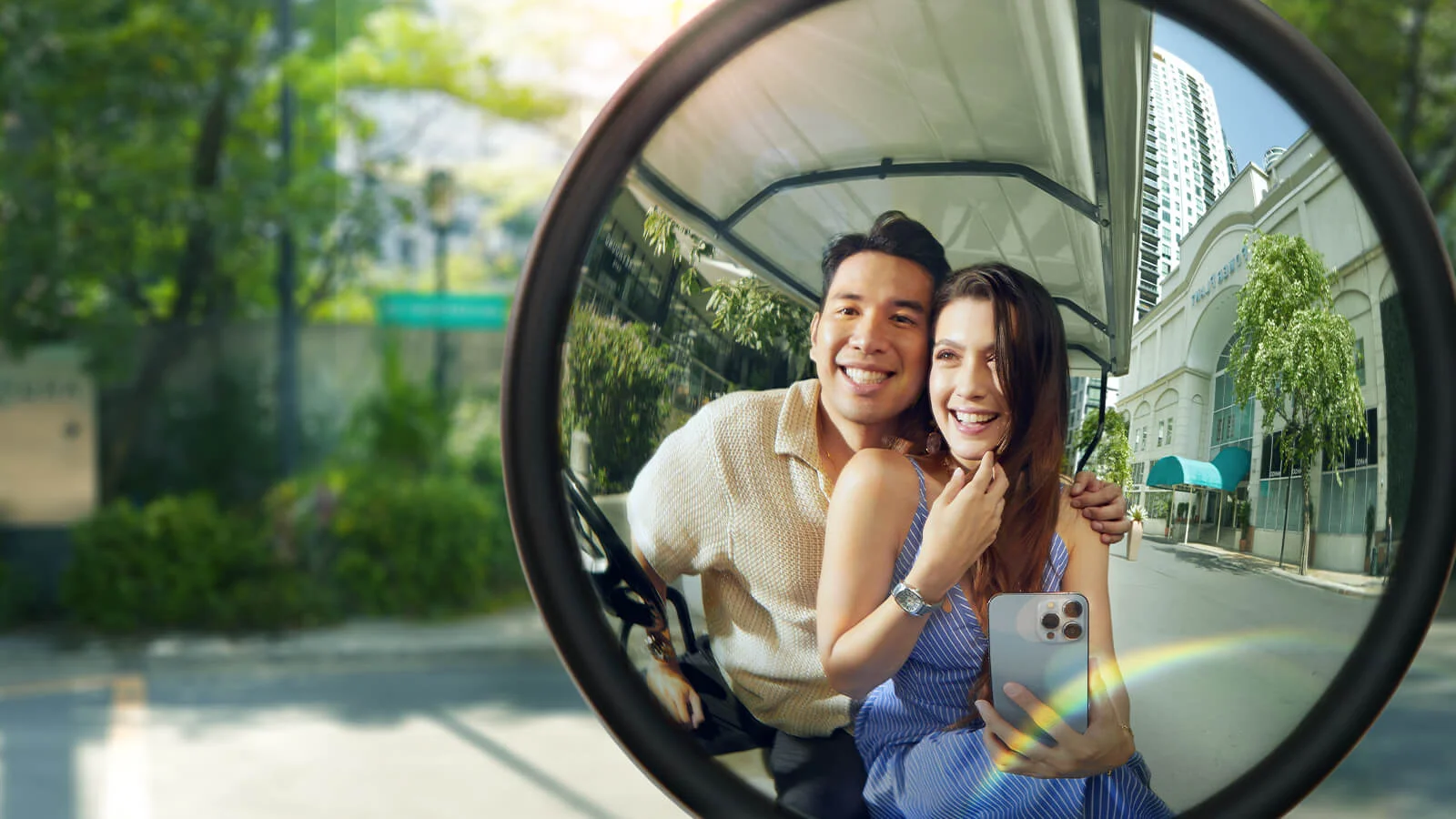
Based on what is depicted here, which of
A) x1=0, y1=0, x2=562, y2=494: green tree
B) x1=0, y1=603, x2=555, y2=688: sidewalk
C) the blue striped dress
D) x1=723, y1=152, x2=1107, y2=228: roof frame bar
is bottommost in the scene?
x1=0, y1=603, x2=555, y2=688: sidewalk

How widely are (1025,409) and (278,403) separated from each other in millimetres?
8215

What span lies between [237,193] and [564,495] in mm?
7438

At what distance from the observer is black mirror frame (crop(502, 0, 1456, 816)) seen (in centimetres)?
72

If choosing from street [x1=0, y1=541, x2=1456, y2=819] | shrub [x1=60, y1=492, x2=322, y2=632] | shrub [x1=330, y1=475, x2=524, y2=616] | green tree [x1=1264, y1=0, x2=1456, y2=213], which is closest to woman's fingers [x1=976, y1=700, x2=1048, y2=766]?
green tree [x1=1264, y1=0, x2=1456, y2=213]

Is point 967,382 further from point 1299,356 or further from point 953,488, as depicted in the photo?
point 1299,356

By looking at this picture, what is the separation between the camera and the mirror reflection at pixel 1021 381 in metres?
0.71

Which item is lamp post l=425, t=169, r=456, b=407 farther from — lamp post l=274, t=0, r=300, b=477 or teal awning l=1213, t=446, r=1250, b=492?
teal awning l=1213, t=446, r=1250, b=492

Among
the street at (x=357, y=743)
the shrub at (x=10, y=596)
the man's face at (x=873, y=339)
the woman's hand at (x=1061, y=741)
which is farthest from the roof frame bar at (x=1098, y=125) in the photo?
the shrub at (x=10, y=596)

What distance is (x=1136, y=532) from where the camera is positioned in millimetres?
723

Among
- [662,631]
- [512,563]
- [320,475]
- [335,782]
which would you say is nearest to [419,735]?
[335,782]

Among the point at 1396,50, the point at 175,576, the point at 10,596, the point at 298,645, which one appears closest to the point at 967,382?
the point at 1396,50

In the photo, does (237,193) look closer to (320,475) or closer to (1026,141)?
(320,475)

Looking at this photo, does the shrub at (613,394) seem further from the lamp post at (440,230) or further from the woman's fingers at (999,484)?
the lamp post at (440,230)

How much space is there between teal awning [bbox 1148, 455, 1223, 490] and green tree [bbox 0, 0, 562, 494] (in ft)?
24.7
